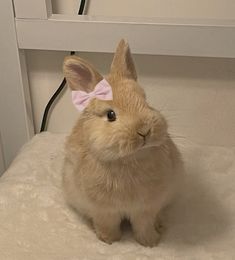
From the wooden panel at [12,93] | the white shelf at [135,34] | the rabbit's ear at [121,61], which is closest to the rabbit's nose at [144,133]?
the rabbit's ear at [121,61]

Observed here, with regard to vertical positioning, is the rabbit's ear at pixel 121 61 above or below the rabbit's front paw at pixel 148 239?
above

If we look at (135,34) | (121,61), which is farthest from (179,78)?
(121,61)

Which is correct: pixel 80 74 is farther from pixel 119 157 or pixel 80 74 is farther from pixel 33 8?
pixel 33 8

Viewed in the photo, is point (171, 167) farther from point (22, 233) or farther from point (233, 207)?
point (22, 233)

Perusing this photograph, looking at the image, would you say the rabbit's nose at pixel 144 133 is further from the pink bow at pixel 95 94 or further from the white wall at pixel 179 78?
the white wall at pixel 179 78

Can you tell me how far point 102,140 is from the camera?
2.27ft

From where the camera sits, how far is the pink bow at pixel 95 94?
0.72m

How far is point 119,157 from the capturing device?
71 centimetres

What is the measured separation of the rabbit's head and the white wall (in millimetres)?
275

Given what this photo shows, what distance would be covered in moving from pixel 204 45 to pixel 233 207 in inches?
12.5

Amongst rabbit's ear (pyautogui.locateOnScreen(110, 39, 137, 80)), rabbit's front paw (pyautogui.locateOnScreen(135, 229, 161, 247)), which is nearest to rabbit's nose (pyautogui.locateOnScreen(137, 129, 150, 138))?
rabbit's ear (pyautogui.locateOnScreen(110, 39, 137, 80))

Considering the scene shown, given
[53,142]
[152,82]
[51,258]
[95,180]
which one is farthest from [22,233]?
[152,82]

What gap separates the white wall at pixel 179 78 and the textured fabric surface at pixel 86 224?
6cm

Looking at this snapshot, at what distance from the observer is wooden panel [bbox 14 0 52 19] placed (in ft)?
3.19
